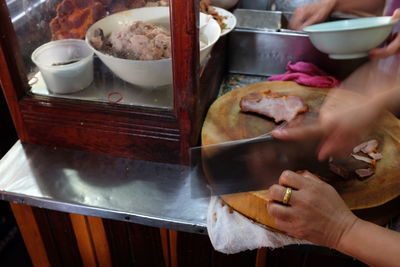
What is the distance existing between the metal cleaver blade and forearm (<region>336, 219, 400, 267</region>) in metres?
0.23

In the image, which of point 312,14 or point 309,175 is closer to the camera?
point 309,175

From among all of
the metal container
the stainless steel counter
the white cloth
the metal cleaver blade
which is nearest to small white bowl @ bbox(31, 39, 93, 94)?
the stainless steel counter

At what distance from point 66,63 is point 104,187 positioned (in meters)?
0.40

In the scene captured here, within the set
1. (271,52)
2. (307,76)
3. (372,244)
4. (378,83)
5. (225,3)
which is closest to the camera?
(372,244)

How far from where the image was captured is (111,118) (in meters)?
1.20

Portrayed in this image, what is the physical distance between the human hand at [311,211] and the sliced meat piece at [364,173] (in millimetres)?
194

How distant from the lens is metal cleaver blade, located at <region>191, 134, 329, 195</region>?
1083mm

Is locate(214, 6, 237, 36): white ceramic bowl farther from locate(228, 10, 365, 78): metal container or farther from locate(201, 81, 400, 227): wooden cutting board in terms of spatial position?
A: locate(201, 81, 400, 227): wooden cutting board

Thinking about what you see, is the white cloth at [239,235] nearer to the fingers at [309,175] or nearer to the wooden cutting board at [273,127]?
the wooden cutting board at [273,127]

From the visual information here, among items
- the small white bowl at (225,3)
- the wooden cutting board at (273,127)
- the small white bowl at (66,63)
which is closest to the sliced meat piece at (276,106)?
the wooden cutting board at (273,127)

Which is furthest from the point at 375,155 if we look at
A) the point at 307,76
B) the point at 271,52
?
the point at 271,52

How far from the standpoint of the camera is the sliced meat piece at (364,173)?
1103 mm

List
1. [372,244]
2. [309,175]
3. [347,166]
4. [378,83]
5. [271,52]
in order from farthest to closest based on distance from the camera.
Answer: [271,52] → [378,83] → [347,166] → [309,175] → [372,244]

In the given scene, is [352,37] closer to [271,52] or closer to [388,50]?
[388,50]
